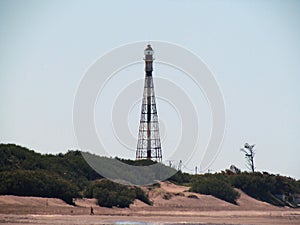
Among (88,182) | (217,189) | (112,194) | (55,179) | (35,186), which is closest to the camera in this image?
(35,186)

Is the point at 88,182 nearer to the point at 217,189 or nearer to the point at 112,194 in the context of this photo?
the point at 112,194

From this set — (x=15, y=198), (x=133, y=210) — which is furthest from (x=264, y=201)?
(x=15, y=198)

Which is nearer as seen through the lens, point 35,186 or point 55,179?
point 35,186

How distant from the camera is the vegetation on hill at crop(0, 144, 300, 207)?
57.2 meters

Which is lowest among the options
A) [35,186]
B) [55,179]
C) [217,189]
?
[35,186]

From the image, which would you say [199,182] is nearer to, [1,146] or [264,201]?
[264,201]

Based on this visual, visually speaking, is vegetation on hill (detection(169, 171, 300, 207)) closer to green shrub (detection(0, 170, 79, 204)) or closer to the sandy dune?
the sandy dune

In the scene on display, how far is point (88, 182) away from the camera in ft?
220

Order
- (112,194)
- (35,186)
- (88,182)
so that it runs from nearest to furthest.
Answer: (35,186) < (112,194) < (88,182)

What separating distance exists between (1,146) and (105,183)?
38.0ft

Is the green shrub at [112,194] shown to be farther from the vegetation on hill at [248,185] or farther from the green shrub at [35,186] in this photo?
the vegetation on hill at [248,185]

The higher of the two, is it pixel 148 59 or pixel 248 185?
pixel 148 59

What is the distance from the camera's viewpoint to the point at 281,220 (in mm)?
53219

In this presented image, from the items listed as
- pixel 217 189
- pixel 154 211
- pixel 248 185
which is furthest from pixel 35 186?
pixel 248 185
